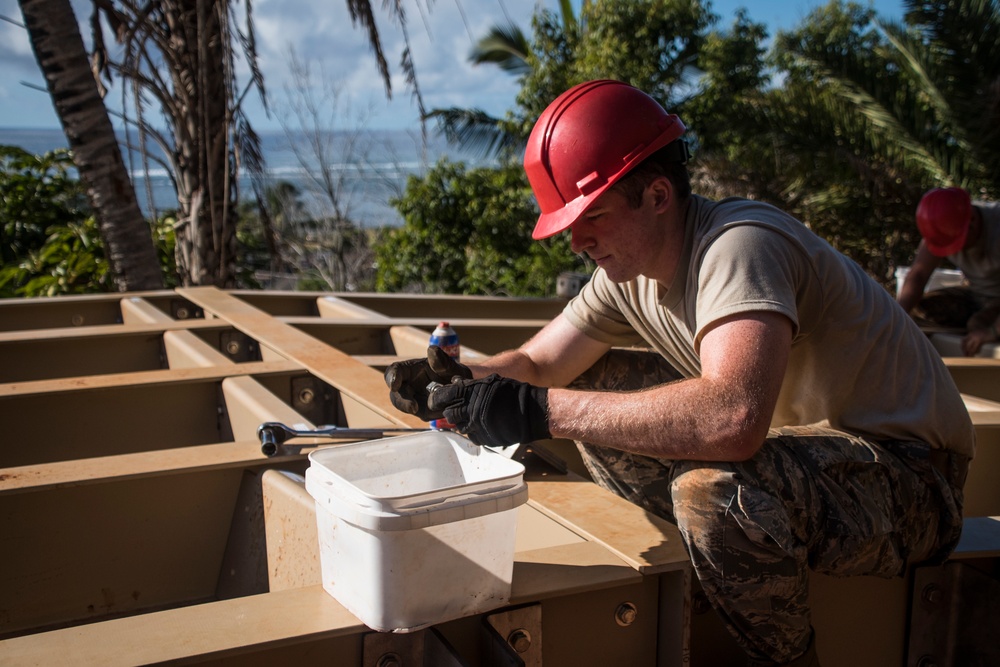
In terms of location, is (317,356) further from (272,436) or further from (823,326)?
(823,326)

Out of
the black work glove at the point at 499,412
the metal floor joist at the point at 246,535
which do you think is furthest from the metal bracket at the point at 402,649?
the black work glove at the point at 499,412

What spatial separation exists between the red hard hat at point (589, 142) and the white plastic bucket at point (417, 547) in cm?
70

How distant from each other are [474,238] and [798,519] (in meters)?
11.5

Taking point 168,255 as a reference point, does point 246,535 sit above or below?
below

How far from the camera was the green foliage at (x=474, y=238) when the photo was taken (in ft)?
41.7

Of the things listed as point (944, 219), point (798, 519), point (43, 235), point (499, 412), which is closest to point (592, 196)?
point (499, 412)

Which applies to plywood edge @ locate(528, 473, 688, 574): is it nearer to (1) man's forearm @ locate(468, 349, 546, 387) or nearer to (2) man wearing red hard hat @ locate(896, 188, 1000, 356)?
(1) man's forearm @ locate(468, 349, 546, 387)

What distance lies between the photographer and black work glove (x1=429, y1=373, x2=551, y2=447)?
2055 millimetres

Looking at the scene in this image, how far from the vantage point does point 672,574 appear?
2.04 metres

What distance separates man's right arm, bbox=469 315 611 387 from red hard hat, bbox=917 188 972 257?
3513mm

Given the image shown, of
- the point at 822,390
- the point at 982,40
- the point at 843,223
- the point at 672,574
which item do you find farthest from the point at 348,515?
the point at 843,223

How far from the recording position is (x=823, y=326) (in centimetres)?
214

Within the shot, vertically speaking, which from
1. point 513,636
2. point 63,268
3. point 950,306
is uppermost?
point 63,268

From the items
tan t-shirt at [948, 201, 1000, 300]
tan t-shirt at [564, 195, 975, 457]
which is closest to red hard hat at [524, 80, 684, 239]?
tan t-shirt at [564, 195, 975, 457]
